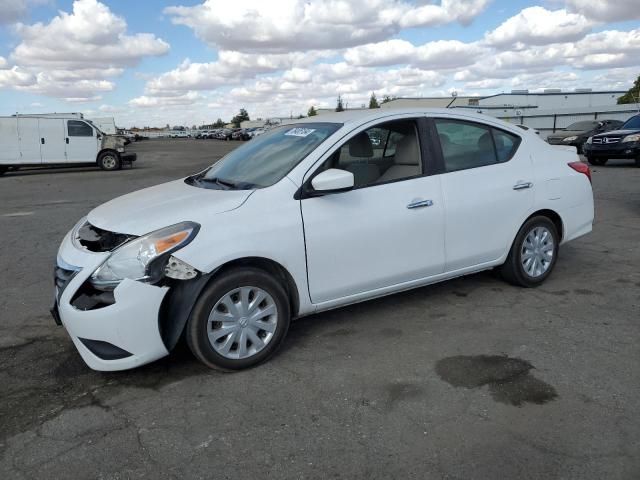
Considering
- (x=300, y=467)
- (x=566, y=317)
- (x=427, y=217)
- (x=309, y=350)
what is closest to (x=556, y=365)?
(x=566, y=317)

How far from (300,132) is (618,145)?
14.6 m

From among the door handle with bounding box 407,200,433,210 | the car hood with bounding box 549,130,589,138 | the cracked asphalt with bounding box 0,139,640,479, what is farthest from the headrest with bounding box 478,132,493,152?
the car hood with bounding box 549,130,589,138

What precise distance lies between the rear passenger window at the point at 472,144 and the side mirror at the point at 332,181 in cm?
109

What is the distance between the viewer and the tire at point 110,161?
21375 millimetres

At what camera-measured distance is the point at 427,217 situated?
4168mm

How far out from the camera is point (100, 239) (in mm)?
3496

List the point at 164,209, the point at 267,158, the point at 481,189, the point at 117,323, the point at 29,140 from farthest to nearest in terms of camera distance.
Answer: the point at 29,140
the point at 481,189
the point at 267,158
the point at 164,209
the point at 117,323

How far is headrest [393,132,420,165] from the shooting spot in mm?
4375

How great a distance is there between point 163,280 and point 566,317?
10.1 ft

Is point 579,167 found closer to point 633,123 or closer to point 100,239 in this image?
point 100,239

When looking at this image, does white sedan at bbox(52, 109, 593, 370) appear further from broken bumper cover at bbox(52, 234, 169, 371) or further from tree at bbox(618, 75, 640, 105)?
tree at bbox(618, 75, 640, 105)

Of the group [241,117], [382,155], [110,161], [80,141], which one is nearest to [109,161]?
[110,161]

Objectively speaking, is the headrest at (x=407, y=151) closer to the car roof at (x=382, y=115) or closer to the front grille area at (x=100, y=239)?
the car roof at (x=382, y=115)

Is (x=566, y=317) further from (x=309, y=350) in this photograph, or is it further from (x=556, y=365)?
(x=309, y=350)
